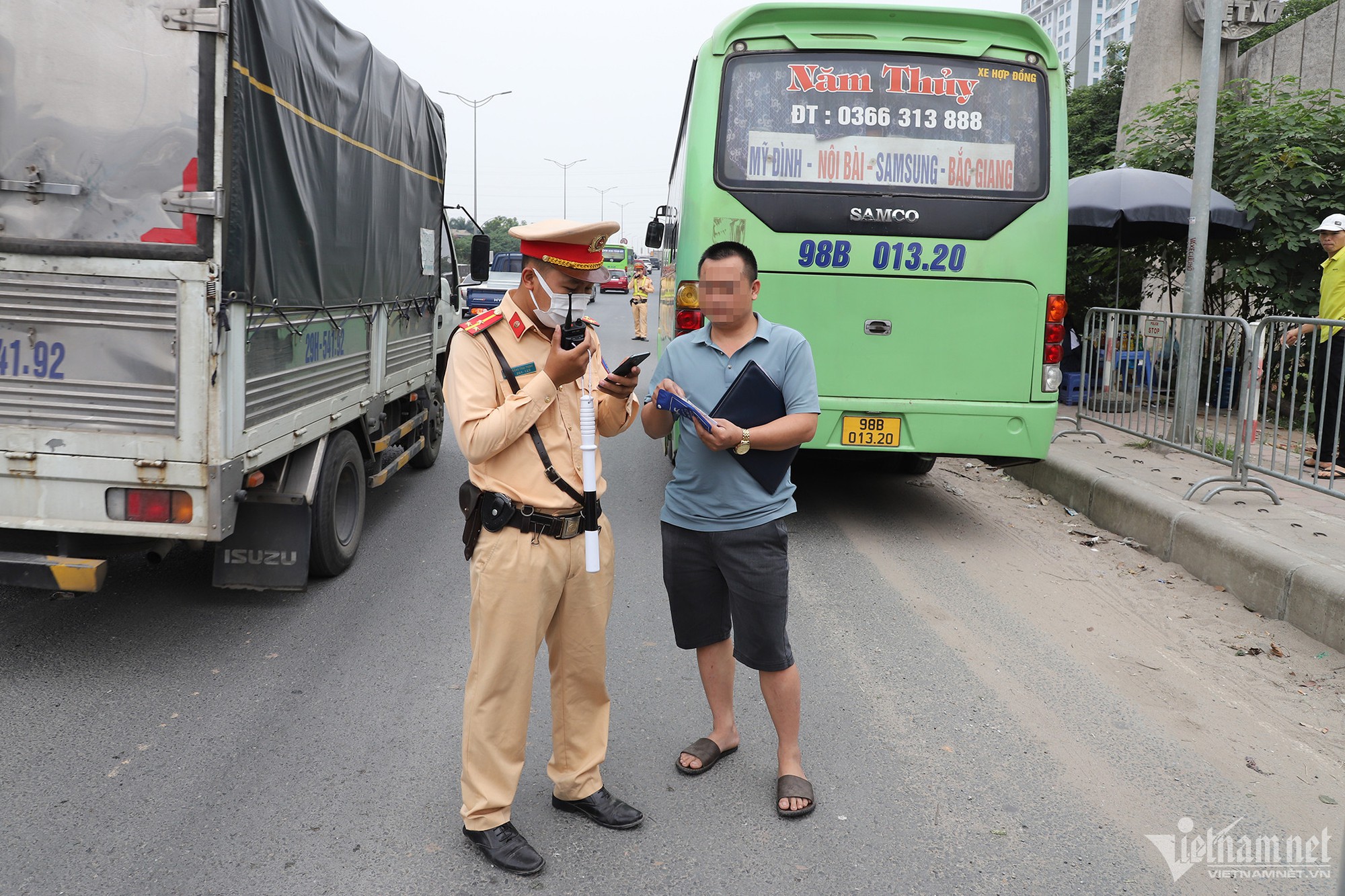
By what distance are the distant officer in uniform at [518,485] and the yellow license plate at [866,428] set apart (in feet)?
12.6

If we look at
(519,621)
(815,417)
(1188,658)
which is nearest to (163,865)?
(519,621)

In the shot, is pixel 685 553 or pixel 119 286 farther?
pixel 119 286

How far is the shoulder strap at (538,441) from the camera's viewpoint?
310 centimetres

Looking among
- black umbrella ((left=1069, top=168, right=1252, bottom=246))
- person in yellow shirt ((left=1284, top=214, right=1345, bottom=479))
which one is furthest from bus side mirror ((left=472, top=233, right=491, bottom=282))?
black umbrella ((left=1069, top=168, right=1252, bottom=246))

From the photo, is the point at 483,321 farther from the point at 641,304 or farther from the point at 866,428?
the point at 641,304

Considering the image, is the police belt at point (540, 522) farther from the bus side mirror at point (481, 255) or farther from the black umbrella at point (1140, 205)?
the black umbrella at point (1140, 205)

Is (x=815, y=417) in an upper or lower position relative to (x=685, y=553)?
upper

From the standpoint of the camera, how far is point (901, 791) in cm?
363

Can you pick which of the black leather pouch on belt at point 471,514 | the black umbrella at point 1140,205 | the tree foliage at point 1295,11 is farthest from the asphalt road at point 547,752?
the tree foliage at point 1295,11

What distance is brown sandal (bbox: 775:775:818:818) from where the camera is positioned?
345 cm

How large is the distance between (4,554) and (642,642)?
2.75 metres

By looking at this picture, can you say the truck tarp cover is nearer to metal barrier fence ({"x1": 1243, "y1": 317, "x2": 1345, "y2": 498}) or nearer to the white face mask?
the white face mask

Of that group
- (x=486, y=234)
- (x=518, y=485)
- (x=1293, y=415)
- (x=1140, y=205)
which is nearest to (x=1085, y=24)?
(x=1140, y=205)

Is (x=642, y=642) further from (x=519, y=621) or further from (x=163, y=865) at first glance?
(x=163, y=865)
